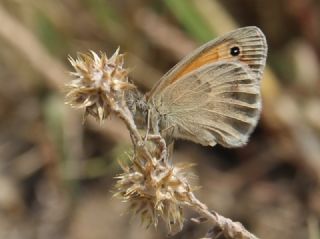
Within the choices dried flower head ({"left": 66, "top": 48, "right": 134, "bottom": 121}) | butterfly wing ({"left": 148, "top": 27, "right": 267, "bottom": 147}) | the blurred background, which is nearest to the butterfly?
butterfly wing ({"left": 148, "top": 27, "right": 267, "bottom": 147})

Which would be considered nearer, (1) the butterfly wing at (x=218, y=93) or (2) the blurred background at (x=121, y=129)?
(1) the butterfly wing at (x=218, y=93)

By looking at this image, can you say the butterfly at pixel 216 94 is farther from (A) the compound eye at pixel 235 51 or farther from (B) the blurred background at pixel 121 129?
(B) the blurred background at pixel 121 129

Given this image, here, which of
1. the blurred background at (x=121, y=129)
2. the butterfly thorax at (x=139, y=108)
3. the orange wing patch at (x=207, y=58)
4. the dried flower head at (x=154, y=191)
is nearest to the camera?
the dried flower head at (x=154, y=191)

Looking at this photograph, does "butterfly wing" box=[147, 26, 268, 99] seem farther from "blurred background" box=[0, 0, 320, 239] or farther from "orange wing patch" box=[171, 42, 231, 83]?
"blurred background" box=[0, 0, 320, 239]

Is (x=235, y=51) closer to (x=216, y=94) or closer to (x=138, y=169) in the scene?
(x=216, y=94)

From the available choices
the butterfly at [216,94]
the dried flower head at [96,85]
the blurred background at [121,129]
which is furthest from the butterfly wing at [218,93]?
the blurred background at [121,129]

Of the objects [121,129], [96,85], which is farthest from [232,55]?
[121,129]
